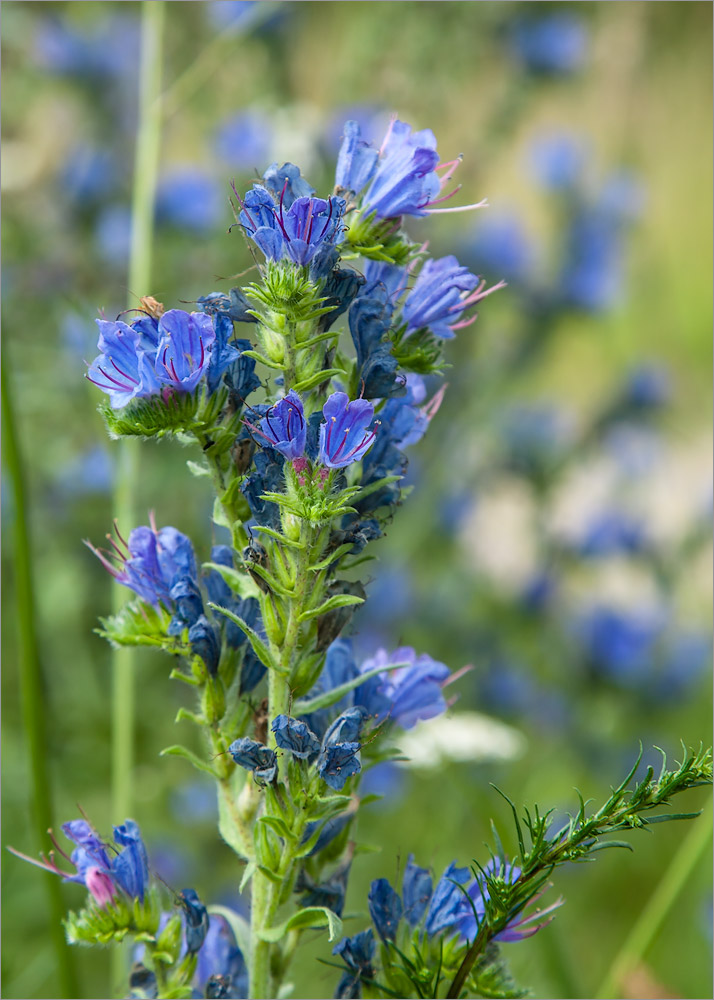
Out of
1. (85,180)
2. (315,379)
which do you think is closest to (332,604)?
(315,379)

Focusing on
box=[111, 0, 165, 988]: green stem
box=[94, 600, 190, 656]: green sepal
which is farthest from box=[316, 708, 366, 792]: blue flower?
box=[111, 0, 165, 988]: green stem

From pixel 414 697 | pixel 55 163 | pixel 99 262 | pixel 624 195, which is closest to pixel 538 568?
pixel 624 195

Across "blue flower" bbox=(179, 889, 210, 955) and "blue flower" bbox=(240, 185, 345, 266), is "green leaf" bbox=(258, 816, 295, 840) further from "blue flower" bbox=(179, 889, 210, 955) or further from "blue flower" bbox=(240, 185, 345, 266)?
"blue flower" bbox=(240, 185, 345, 266)

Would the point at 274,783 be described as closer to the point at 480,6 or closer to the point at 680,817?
the point at 680,817

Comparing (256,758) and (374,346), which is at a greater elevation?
(374,346)

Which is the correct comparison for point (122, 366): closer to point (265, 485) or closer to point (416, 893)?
point (265, 485)

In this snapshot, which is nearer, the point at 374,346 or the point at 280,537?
the point at 280,537
